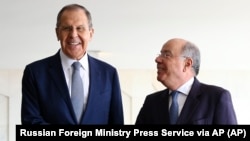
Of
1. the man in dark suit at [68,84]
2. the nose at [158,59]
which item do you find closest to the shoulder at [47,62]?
the man in dark suit at [68,84]

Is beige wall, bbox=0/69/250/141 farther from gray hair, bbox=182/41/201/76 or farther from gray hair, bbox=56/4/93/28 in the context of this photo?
gray hair, bbox=56/4/93/28

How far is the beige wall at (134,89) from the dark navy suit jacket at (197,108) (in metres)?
0.06

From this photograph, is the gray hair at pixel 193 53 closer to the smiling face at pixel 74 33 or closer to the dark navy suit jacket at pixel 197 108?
the dark navy suit jacket at pixel 197 108

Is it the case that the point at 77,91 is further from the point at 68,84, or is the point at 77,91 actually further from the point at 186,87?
the point at 186,87

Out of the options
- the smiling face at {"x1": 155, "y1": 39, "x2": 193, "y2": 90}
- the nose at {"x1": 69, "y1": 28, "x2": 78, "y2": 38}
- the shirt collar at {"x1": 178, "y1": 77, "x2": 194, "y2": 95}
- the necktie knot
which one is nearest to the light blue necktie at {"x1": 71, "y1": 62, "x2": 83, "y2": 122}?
the necktie knot

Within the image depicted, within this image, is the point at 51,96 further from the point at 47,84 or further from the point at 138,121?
the point at 138,121

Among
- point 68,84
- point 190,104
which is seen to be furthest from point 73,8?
point 190,104

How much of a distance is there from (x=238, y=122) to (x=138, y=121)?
1.84 ft

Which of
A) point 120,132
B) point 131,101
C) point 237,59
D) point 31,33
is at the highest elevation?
point 31,33

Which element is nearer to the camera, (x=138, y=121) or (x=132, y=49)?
(x=138, y=121)

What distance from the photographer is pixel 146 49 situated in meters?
2.41

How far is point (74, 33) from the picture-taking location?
2.14 metres

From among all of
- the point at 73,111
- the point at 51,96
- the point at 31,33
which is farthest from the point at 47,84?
the point at 31,33

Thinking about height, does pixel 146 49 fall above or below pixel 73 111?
above
